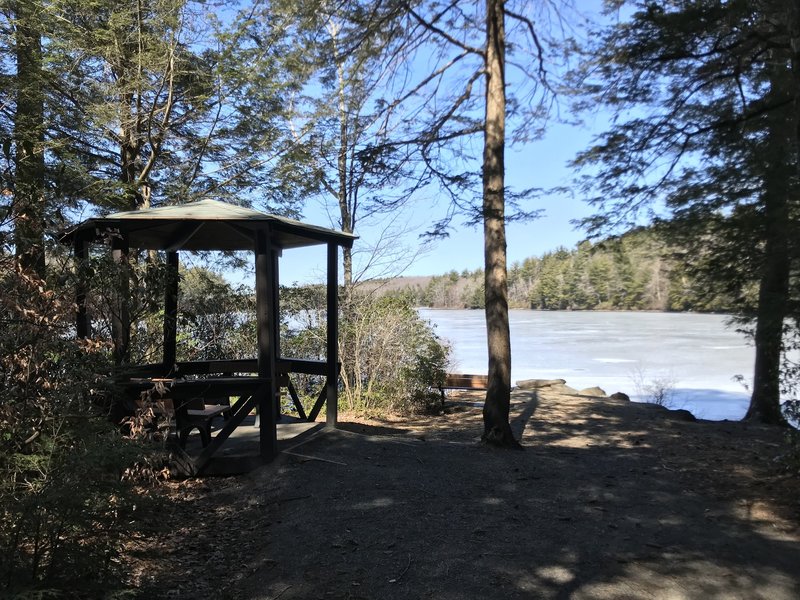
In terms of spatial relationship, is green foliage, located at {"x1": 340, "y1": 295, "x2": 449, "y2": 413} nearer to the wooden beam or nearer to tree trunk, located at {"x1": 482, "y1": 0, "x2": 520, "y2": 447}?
tree trunk, located at {"x1": 482, "y1": 0, "x2": 520, "y2": 447}

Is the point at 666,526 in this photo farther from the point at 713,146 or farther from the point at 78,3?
the point at 78,3

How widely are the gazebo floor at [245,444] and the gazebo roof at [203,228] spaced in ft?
7.27

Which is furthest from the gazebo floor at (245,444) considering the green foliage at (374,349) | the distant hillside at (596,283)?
the distant hillside at (596,283)

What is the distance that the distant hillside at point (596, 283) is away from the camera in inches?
309

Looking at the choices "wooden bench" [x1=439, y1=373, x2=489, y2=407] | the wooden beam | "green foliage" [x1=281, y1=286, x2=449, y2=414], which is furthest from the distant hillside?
the wooden beam

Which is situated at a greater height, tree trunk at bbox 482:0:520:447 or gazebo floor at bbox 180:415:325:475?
tree trunk at bbox 482:0:520:447

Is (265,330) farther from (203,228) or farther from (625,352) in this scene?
(625,352)

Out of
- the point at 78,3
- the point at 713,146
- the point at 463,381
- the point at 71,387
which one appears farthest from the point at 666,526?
the point at 78,3

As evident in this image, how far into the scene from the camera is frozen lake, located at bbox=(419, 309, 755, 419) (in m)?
12.7

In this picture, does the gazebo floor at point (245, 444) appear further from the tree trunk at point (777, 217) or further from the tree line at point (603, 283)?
the tree trunk at point (777, 217)

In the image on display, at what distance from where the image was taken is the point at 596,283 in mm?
14539

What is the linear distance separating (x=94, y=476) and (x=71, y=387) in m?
0.50

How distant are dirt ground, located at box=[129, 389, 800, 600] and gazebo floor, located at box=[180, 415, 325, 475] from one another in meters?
0.17

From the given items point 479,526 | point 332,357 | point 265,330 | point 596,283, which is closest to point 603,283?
point 596,283
